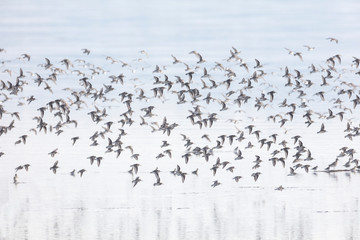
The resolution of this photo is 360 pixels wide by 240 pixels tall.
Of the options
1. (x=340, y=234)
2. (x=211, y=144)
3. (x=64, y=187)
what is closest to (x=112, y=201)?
(x=64, y=187)

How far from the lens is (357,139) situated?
85.7 m

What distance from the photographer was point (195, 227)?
4781cm

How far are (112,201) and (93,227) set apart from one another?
7320 millimetres

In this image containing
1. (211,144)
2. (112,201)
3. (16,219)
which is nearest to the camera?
(16,219)

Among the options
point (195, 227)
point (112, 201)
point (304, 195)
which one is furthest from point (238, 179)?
point (195, 227)

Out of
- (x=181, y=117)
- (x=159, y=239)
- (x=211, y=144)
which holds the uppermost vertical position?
(x=181, y=117)

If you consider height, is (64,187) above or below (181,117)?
below

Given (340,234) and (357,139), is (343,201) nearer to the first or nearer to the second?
(340,234)

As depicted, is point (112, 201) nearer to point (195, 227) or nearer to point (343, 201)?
point (195, 227)

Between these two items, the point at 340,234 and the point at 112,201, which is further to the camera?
the point at 112,201

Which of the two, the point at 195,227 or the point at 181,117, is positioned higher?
the point at 181,117

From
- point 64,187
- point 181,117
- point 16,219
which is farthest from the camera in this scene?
point 181,117

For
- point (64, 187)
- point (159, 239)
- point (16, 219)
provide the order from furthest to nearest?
point (64, 187) < point (16, 219) < point (159, 239)

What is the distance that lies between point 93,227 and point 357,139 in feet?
140
